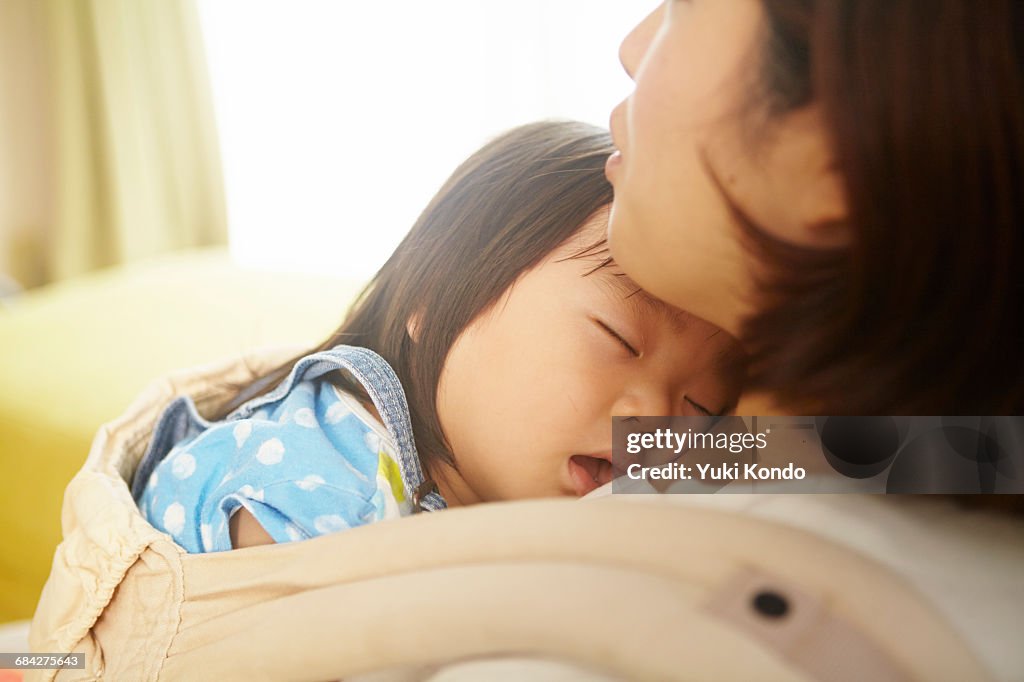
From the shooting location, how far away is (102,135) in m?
1.21

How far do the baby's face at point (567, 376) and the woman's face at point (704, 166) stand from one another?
46 millimetres

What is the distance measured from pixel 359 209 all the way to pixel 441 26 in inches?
10.1

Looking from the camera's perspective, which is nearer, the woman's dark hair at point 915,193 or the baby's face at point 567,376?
the woman's dark hair at point 915,193

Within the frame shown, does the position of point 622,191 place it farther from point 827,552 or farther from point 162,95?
point 162,95

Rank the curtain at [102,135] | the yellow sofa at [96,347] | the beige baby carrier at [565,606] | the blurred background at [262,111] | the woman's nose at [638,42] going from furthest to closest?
the curtain at [102,135]
the blurred background at [262,111]
the yellow sofa at [96,347]
the woman's nose at [638,42]
the beige baby carrier at [565,606]

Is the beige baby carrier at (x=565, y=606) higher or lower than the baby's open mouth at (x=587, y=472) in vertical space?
higher

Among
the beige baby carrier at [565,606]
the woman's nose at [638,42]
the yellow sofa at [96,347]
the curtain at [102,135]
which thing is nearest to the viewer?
the beige baby carrier at [565,606]

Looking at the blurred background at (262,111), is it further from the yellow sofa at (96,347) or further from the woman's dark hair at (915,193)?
the woman's dark hair at (915,193)

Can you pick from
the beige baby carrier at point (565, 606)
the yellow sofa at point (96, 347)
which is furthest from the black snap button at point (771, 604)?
the yellow sofa at point (96, 347)

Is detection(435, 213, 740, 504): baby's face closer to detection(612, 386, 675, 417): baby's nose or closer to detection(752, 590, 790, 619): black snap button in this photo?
detection(612, 386, 675, 417): baby's nose

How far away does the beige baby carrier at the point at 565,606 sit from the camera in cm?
22

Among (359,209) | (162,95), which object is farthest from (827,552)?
(162,95)

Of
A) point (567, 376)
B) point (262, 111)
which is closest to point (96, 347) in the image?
point (262, 111)

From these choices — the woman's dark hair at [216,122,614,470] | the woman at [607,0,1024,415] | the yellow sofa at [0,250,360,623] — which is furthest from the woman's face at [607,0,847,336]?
the yellow sofa at [0,250,360,623]
